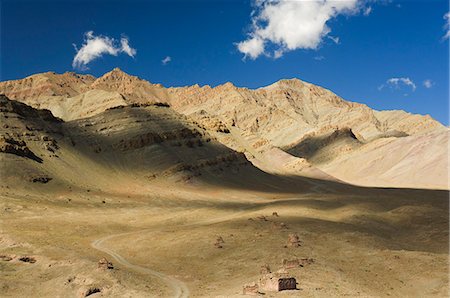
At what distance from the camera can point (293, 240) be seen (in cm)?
3569

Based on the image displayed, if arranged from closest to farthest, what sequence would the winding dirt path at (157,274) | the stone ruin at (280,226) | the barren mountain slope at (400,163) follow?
the winding dirt path at (157,274)
the stone ruin at (280,226)
the barren mountain slope at (400,163)

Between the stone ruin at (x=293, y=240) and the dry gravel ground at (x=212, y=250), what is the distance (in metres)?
0.49

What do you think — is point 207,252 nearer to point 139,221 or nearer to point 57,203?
point 139,221

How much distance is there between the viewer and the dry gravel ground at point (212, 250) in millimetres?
25859

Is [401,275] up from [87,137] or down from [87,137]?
down

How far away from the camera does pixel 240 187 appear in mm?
102062

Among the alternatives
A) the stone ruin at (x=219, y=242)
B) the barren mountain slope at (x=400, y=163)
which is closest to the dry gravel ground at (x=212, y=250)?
the stone ruin at (x=219, y=242)

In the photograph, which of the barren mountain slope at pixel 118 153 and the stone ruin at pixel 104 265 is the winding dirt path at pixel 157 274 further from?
the barren mountain slope at pixel 118 153

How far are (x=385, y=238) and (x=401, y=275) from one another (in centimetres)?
1460

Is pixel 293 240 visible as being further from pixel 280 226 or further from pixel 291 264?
pixel 291 264

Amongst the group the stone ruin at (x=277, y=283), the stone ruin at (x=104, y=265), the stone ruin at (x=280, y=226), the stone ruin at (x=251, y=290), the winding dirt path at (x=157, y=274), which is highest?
the stone ruin at (x=280, y=226)

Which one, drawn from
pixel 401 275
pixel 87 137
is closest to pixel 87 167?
pixel 87 137

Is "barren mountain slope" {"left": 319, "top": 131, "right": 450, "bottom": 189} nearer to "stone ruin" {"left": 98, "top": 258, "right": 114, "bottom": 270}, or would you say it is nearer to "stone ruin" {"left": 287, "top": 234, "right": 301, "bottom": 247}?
"stone ruin" {"left": 287, "top": 234, "right": 301, "bottom": 247}

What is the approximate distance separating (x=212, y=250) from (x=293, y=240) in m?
6.22
